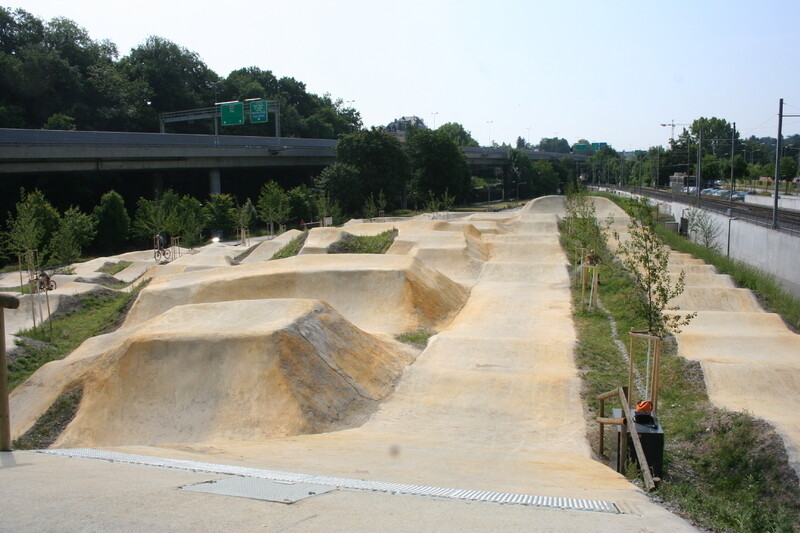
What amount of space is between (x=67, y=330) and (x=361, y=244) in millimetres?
15800

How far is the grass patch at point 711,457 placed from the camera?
8.60 m

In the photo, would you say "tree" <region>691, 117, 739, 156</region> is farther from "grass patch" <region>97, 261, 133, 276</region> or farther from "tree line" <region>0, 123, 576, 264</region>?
"grass patch" <region>97, 261, 133, 276</region>

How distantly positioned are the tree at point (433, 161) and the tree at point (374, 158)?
8.51 meters

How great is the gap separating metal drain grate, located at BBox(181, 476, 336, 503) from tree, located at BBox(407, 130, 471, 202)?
248ft

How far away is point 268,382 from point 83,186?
196ft

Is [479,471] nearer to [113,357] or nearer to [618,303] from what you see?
[113,357]

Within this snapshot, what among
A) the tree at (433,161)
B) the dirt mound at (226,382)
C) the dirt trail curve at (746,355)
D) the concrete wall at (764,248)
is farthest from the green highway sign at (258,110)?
the dirt mound at (226,382)

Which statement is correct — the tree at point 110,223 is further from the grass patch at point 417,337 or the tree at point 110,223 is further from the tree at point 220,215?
the grass patch at point 417,337

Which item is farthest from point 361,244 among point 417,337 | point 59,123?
point 59,123

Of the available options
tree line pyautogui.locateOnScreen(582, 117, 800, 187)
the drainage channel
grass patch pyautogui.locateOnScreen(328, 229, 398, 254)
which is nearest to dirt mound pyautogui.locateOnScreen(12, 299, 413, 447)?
the drainage channel

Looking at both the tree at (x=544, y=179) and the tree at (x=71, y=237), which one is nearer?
the tree at (x=71, y=237)

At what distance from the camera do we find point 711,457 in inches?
451

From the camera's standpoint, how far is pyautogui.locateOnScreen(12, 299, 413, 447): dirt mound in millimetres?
13891

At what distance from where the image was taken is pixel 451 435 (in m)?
13.2
